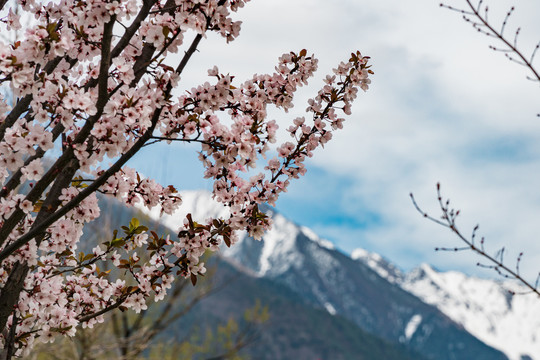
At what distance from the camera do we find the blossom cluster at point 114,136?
3.11m

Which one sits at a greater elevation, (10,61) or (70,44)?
(70,44)

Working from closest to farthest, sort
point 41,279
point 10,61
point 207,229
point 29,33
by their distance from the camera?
point 10,61 → point 29,33 → point 207,229 → point 41,279

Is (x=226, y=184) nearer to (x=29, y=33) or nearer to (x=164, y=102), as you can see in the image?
(x=164, y=102)

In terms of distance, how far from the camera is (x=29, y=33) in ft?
10.2

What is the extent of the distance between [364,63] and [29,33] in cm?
250

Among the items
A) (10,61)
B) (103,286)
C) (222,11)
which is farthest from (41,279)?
(222,11)

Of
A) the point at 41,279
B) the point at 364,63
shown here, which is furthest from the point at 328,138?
the point at 41,279

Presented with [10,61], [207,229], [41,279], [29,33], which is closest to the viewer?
[10,61]

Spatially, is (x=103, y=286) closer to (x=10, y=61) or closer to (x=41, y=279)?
(x=41, y=279)

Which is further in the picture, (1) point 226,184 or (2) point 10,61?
(1) point 226,184

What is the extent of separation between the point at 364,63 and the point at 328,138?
693 mm

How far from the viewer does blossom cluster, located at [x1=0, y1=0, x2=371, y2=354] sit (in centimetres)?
311

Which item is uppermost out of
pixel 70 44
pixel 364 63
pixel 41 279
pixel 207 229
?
pixel 364 63

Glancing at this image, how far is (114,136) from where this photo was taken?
3.23 m
